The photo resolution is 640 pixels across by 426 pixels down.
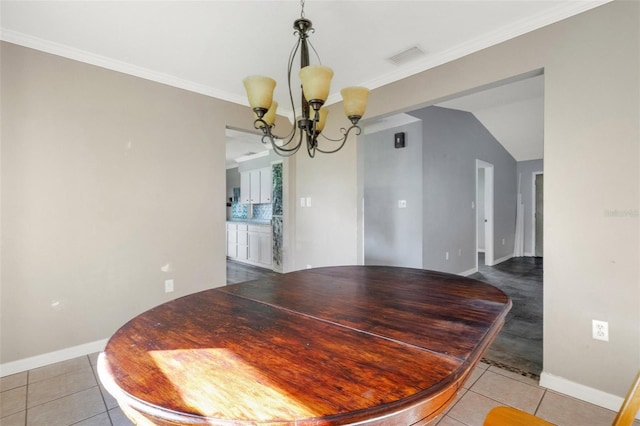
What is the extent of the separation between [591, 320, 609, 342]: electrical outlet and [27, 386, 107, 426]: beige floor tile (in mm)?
2806

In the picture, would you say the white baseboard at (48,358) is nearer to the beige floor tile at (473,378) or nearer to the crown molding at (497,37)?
the beige floor tile at (473,378)

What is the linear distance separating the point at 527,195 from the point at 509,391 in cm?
629

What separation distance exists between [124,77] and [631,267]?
3.69 metres

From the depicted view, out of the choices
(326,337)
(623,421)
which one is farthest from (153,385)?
(623,421)

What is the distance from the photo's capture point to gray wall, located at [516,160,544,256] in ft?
22.2

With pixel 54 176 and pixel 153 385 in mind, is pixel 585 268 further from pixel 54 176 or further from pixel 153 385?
pixel 54 176

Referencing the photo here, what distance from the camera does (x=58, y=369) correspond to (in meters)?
2.10

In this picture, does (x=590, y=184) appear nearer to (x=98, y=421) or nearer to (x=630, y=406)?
(x=630, y=406)

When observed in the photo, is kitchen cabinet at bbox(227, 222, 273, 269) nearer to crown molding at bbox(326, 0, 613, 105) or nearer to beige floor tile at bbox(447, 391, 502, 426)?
crown molding at bbox(326, 0, 613, 105)

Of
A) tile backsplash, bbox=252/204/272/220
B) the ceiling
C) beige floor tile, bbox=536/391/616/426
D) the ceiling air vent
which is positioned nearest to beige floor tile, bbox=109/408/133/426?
beige floor tile, bbox=536/391/616/426

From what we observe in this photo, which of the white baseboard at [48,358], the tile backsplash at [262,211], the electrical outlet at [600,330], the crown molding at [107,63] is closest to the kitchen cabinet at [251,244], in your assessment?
the tile backsplash at [262,211]

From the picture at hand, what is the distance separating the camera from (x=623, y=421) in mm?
728

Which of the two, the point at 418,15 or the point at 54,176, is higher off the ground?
the point at 418,15

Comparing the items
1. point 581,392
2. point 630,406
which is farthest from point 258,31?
point 581,392
